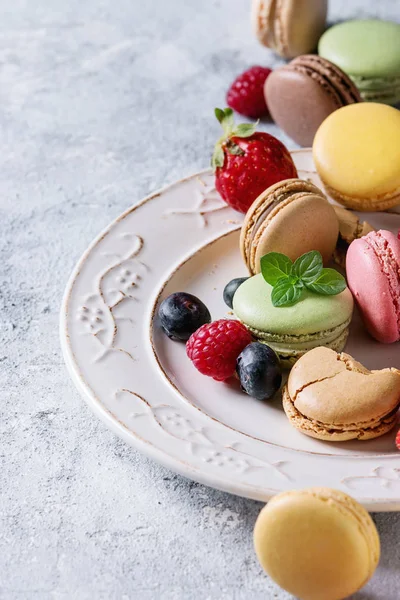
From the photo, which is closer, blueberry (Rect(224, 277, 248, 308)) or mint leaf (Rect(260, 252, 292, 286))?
mint leaf (Rect(260, 252, 292, 286))

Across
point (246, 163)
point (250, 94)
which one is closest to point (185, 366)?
point (246, 163)

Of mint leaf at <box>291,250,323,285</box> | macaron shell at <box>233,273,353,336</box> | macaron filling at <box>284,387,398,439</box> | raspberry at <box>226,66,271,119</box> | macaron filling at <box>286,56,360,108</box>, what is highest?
macaron filling at <box>286,56,360,108</box>

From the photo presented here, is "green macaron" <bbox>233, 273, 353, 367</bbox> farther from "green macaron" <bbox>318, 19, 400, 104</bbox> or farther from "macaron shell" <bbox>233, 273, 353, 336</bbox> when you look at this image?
"green macaron" <bbox>318, 19, 400, 104</bbox>

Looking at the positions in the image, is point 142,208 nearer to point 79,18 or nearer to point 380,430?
point 380,430

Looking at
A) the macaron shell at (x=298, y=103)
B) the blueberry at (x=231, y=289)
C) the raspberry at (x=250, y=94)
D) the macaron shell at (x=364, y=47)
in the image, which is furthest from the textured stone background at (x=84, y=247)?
the blueberry at (x=231, y=289)

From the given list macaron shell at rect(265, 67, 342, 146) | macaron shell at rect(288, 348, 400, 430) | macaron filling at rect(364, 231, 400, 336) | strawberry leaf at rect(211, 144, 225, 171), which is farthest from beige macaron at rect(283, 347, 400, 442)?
macaron shell at rect(265, 67, 342, 146)

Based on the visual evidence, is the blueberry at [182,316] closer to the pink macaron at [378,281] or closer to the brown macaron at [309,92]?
the pink macaron at [378,281]

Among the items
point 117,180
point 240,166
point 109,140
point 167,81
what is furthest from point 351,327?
point 167,81
